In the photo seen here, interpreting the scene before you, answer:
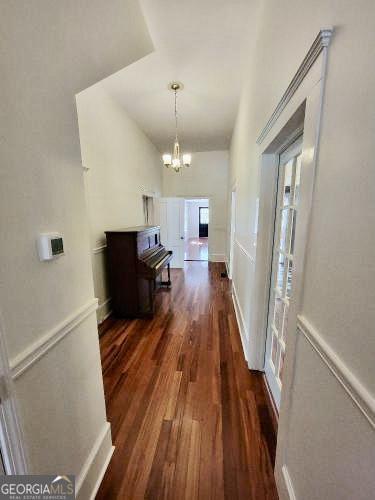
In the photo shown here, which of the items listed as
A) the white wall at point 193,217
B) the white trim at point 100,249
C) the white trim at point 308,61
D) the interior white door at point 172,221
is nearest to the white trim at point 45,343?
the white trim at point 308,61

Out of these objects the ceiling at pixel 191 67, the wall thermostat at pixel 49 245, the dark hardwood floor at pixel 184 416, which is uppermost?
the ceiling at pixel 191 67

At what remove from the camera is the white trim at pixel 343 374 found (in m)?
0.52

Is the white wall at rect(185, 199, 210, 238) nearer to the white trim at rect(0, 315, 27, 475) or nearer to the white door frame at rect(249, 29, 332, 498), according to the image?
the white door frame at rect(249, 29, 332, 498)

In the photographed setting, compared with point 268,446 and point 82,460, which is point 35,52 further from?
point 268,446

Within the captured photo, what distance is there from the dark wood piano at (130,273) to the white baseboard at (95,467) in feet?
5.96

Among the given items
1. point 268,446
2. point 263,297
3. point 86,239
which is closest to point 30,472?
point 86,239

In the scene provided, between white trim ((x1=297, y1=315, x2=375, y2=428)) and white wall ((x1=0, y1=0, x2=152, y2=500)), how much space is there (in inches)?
40.5

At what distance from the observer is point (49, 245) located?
0.80m

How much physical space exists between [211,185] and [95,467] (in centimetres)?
577

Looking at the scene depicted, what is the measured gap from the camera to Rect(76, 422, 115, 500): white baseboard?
3.36 ft

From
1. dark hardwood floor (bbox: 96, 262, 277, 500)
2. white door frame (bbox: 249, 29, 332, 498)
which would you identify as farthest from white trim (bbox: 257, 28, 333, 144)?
dark hardwood floor (bbox: 96, 262, 277, 500)

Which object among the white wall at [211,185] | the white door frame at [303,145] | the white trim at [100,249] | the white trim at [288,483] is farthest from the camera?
the white wall at [211,185]

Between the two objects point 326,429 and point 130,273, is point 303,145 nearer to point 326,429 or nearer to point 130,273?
point 326,429

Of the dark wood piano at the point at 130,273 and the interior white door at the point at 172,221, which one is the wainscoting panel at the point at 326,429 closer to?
the dark wood piano at the point at 130,273
